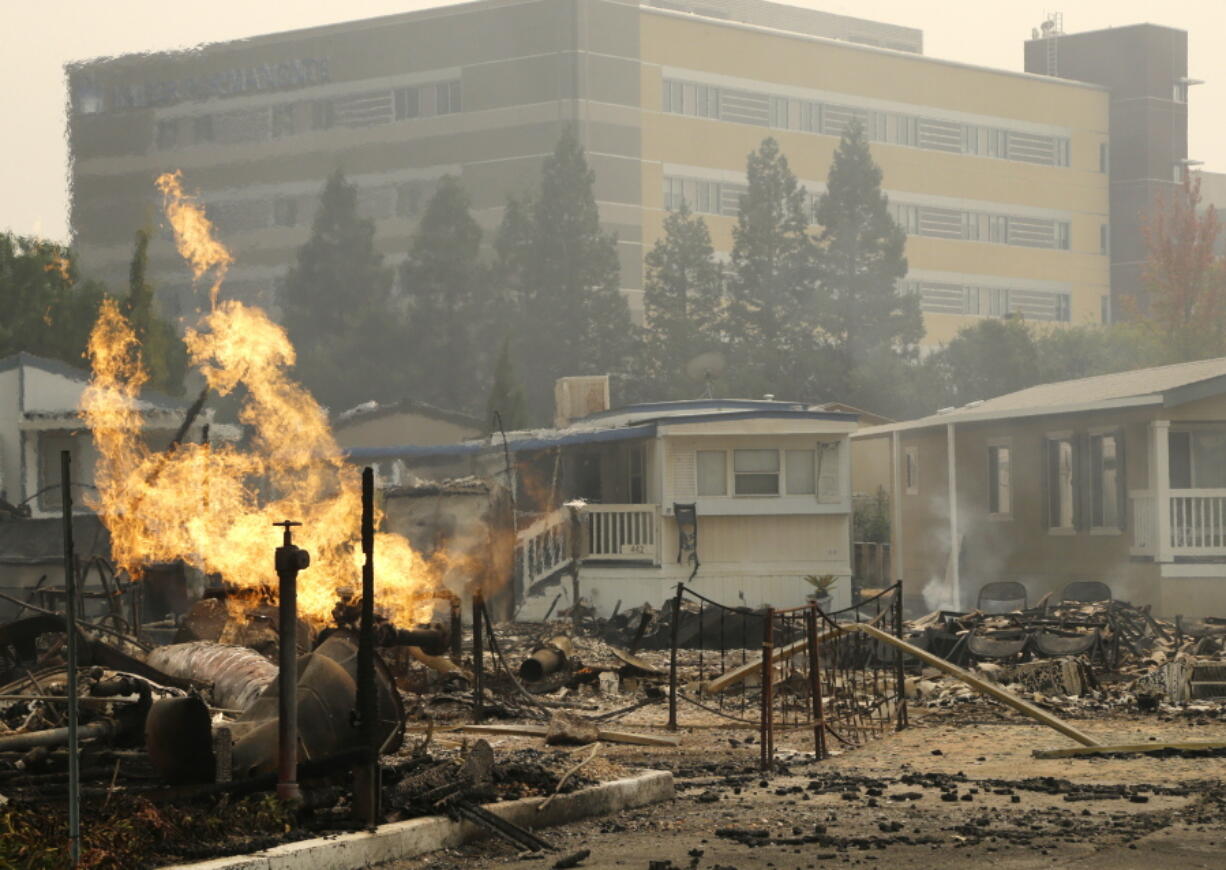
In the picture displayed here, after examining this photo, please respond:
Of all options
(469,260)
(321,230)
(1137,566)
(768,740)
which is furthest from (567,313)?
(768,740)

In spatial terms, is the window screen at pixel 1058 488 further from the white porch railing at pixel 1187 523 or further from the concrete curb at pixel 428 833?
the concrete curb at pixel 428 833

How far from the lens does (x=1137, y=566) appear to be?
3094 centimetres

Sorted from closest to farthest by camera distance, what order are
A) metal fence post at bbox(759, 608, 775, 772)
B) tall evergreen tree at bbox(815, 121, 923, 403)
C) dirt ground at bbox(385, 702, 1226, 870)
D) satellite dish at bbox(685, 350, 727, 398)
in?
dirt ground at bbox(385, 702, 1226, 870)
metal fence post at bbox(759, 608, 775, 772)
satellite dish at bbox(685, 350, 727, 398)
tall evergreen tree at bbox(815, 121, 923, 403)

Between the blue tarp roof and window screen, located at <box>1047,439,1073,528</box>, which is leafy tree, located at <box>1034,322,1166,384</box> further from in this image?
window screen, located at <box>1047,439,1073,528</box>

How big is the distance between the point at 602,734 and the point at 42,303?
125ft

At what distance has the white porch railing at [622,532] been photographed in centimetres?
3628

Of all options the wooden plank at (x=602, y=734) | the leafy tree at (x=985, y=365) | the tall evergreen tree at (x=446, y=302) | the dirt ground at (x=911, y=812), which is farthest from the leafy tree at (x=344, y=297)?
the dirt ground at (x=911, y=812)

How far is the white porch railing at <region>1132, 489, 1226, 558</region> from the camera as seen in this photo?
2988 centimetres

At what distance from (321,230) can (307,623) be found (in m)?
46.3

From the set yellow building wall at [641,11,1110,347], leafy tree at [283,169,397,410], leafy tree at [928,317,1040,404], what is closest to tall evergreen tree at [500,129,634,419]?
leafy tree at [283,169,397,410]

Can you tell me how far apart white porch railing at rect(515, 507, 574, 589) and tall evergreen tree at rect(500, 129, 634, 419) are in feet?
88.1

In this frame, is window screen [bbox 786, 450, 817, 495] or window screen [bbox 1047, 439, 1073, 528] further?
window screen [bbox 786, 450, 817, 495]

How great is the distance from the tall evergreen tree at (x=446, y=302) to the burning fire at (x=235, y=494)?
1868cm

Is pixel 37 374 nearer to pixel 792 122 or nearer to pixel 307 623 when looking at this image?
pixel 307 623
